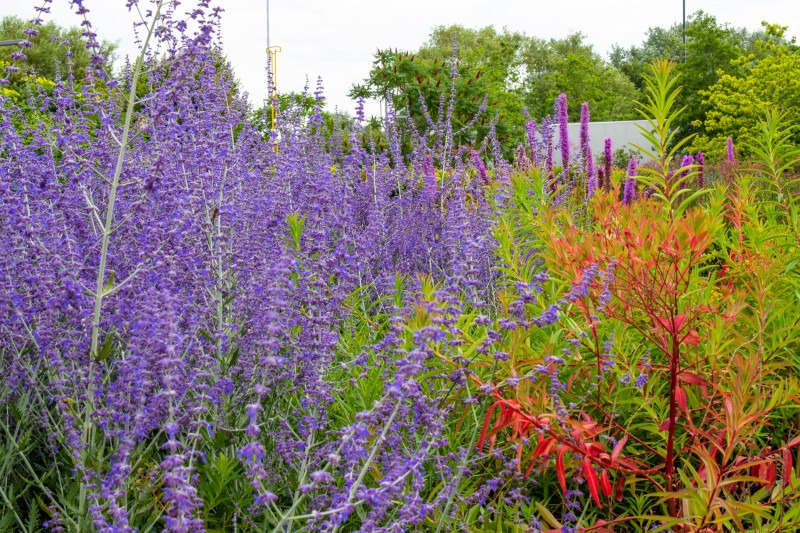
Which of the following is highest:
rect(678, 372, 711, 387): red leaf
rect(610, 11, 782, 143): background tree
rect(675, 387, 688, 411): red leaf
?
rect(610, 11, 782, 143): background tree

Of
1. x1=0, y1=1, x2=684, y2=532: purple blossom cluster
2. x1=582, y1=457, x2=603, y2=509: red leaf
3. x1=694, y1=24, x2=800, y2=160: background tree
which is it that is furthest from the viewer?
x1=694, y1=24, x2=800, y2=160: background tree

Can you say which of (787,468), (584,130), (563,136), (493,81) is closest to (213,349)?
(787,468)

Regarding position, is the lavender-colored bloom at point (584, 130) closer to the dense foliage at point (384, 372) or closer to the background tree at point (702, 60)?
the dense foliage at point (384, 372)

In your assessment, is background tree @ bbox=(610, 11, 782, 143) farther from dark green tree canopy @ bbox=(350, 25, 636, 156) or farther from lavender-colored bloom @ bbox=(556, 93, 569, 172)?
lavender-colored bloom @ bbox=(556, 93, 569, 172)

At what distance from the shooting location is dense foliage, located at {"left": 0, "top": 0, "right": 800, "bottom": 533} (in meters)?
2.30

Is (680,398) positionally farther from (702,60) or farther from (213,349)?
(702,60)

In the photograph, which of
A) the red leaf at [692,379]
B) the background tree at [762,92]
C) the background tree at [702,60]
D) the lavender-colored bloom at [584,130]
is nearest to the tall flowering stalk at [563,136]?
the lavender-colored bloom at [584,130]

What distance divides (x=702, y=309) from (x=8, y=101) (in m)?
4.75

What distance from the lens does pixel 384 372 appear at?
2898 mm

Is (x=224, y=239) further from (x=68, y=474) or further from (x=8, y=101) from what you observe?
(x=8, y=101)

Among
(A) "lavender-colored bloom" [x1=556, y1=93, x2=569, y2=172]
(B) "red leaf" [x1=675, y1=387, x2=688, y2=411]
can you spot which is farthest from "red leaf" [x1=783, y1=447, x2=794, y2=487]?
(A) "lavender-colored bloom" [x1=556, y1=93, x2=569, y2=172]

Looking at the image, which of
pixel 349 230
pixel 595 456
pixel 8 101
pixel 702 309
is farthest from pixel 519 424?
pixel 8 101

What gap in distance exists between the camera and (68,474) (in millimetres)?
3182

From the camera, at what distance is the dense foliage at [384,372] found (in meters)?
2.30
